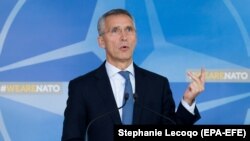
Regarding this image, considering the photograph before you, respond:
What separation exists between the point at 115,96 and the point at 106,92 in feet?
0.22

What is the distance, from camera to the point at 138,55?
315 centimetres

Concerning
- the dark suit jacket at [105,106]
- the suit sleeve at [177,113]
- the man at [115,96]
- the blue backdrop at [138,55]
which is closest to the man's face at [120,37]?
the man at [115,96]

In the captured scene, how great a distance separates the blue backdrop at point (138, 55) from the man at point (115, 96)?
0.67 metres

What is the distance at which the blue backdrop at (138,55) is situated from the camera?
313 centimetres

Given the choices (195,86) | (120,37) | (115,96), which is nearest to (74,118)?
(115,96)

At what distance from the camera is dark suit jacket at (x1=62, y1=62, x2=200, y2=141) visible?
2219mm

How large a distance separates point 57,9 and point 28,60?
0.39m

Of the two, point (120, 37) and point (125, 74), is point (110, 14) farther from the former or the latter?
point (125, 74)

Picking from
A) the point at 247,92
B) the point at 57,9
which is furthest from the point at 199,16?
the point at 57,9

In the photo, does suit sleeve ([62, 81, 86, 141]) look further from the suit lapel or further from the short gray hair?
the short gray hair

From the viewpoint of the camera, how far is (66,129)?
2186mm

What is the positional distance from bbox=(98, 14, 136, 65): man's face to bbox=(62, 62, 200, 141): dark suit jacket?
108 mm

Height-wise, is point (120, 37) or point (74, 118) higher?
point (120, 37)

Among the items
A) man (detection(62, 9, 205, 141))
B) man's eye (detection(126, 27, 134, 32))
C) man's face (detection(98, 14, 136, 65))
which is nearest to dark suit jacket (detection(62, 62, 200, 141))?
man (detection(62, 9, 205, 141))
